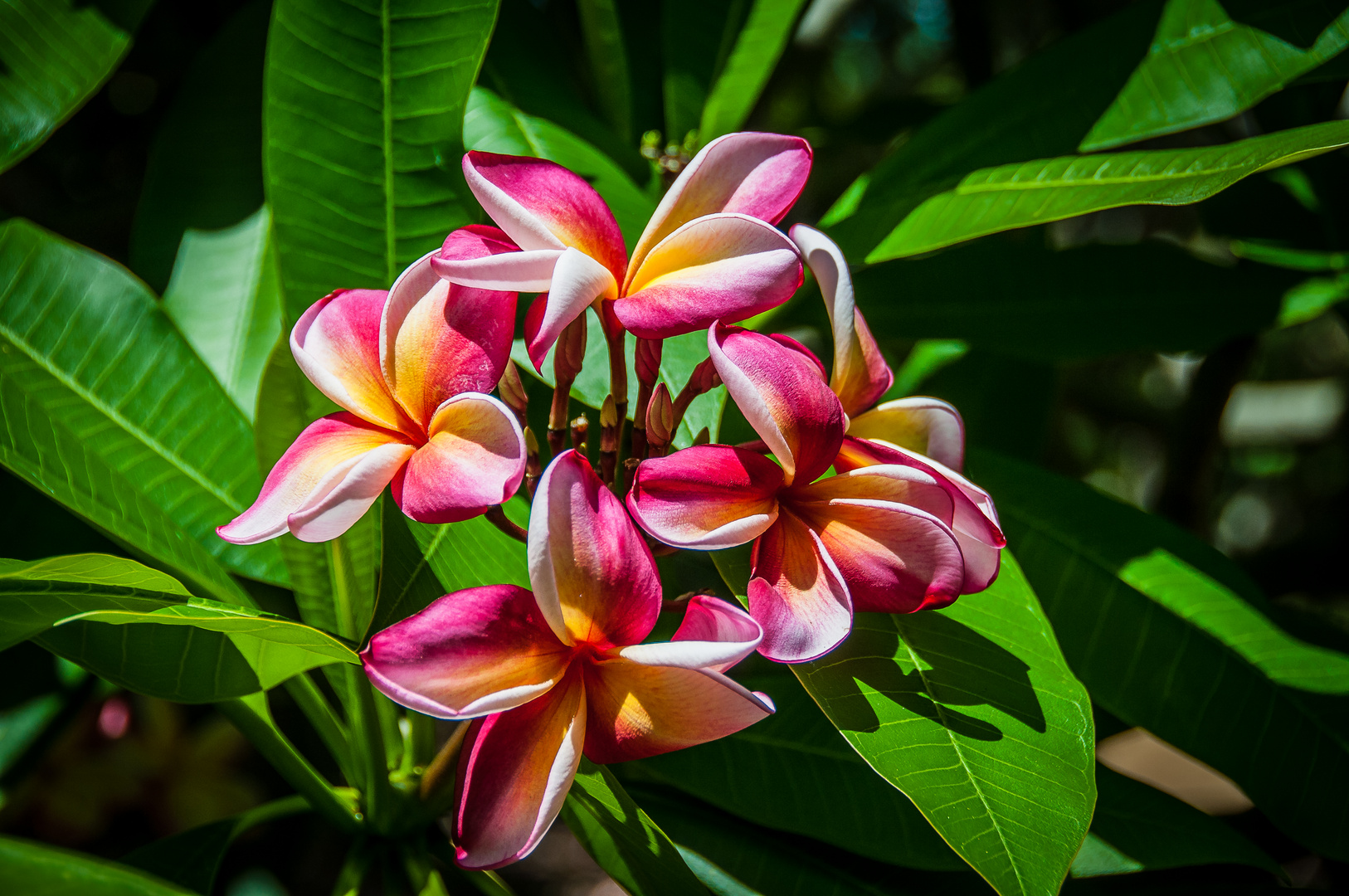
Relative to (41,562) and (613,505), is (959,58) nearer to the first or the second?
(613,505)

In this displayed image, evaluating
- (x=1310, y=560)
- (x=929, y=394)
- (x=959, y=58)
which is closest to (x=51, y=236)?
(x=929, y=394)

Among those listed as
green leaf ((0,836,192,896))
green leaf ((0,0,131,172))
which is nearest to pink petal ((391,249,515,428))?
green leaf ((0,836,192,896))

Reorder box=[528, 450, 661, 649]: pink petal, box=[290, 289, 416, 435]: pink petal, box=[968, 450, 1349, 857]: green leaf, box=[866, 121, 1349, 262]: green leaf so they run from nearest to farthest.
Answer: box=[528, 450, 661, 649]: pink petal
box=[290, 289, 416, 435]: pink petal
box=[866, 121, 1349, 262]: green leaf
box=[968, 450, 1349, 857]: green leaf

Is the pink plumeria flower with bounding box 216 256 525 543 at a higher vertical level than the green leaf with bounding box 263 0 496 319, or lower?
lower

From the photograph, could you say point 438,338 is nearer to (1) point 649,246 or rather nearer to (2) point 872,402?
(1) point 649,246

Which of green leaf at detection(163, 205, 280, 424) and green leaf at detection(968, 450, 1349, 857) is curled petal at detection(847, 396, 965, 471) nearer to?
green leaf at detection(968, 450, 1349, 857)

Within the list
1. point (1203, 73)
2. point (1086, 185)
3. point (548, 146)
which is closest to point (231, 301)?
point (548, 146)
